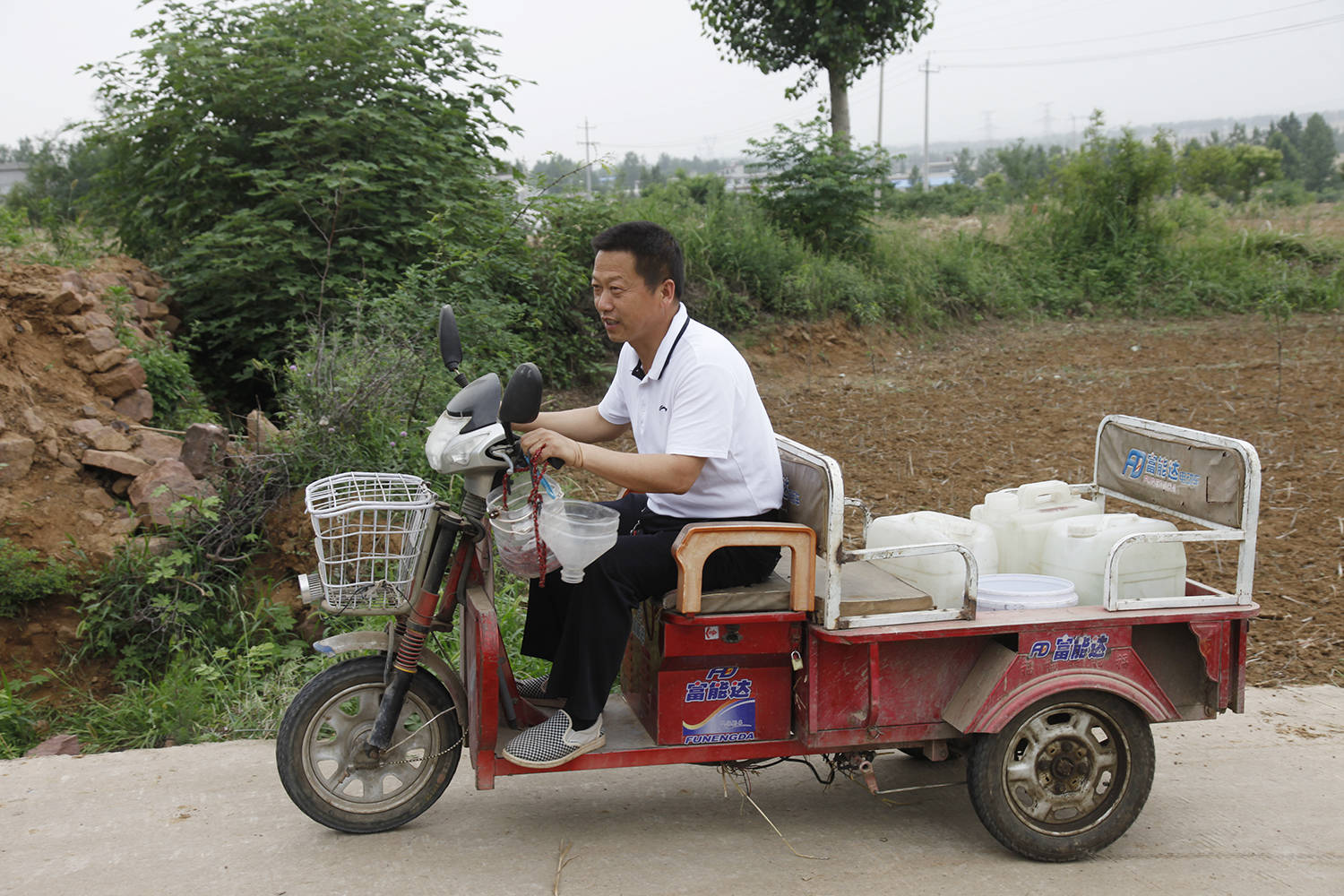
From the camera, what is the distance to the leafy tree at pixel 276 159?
776 centimetres

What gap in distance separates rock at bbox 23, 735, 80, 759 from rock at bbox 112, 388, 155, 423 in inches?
103

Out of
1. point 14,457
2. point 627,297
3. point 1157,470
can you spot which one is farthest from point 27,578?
point 1157,470

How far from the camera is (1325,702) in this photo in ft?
14.7

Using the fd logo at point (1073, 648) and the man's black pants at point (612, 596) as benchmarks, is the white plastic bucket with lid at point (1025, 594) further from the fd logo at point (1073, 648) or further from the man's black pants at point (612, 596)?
the man's black pants at point (612, 596)

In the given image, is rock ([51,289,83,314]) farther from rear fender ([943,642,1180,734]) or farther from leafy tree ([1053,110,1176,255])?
leafy tree ([1053,110,1176,255])

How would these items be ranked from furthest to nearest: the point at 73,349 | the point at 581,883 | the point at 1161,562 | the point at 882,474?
the point at 882,474 → the point at 73,349 → the point at 1161,562 → the point at 581,883

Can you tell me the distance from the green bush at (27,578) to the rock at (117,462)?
70cm

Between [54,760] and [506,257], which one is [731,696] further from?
[506,257]

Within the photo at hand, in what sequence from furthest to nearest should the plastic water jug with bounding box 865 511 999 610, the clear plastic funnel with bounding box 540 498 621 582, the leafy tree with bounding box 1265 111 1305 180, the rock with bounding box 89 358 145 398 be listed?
the leafy tree with bounding box 1265 111 1305 180, the rock with bounding box 89 358 145 398, the plastic water jug with bounding box 865 511 999 610, the clear plastic funnel with bounding box 540 498 621 582

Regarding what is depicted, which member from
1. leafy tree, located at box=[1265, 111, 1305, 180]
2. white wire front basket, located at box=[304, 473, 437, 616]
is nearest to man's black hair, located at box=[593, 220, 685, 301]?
white wire front basket, located at box=[304, 473, 437, 616]

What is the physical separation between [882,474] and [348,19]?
5.59 meters

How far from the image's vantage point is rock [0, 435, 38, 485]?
540cm

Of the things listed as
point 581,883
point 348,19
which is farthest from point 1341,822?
point 348,19

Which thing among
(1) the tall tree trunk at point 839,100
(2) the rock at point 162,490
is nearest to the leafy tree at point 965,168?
(1) the tall tree trunk at point 839,100
